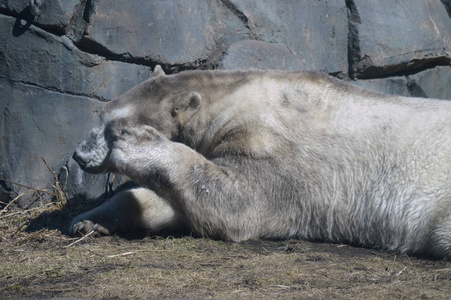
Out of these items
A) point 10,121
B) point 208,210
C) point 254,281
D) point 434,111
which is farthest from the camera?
point 10,121

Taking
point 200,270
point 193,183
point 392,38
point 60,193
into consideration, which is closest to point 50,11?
point 60,193

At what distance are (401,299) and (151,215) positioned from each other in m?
2.19

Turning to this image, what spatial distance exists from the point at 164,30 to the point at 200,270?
3074 millimetres

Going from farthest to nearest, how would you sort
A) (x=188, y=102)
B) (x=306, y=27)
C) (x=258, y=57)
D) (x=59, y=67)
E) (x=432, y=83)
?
(x=432, y=83)
(x=306, y=27)
(x=258, y=57)
(x=59, y=67)
(x=188, y=102)

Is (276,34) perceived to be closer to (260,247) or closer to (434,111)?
(434,111)

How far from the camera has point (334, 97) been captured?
439 cm

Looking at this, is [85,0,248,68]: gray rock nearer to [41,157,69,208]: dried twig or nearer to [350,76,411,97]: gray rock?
[41,157,69,208]: dried twig

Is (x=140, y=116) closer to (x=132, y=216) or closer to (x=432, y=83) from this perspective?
(x=132, y=216)

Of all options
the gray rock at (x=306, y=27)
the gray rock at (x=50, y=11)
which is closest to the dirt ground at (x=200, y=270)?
the gray rock at (x=50, y=11)

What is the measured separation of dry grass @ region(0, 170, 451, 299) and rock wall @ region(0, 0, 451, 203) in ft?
3.66

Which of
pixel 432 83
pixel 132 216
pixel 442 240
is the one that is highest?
pixel 432 83

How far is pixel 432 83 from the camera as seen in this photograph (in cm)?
752

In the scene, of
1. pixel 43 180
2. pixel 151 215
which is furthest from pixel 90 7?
pixel 151 215

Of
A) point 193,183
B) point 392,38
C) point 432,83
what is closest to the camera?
point 193,183
